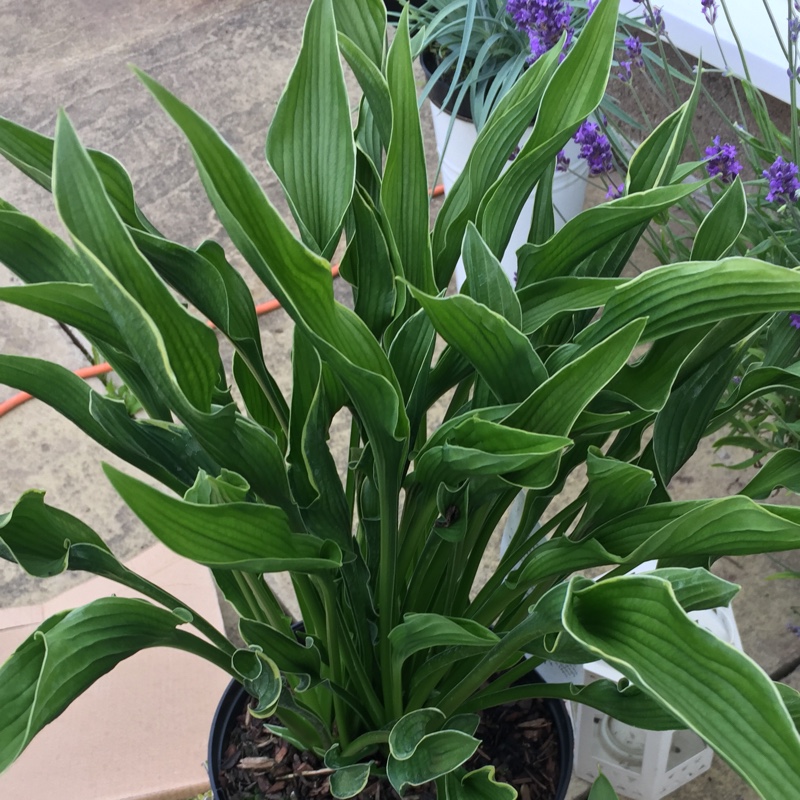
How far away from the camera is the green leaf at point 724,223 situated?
22.5 inches

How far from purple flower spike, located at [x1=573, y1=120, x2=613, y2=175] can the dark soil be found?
A: 1.46 ft

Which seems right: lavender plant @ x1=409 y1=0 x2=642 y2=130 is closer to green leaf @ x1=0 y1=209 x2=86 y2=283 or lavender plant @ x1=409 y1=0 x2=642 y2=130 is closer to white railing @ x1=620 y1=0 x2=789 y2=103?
white railing @ x1=620 y1=0 x2=789 y2=103

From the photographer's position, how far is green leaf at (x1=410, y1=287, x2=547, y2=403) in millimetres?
430

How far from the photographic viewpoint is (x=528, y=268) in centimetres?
57

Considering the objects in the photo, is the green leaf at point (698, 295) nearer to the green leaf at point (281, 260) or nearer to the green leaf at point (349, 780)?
the green leaf at point (281, 260)

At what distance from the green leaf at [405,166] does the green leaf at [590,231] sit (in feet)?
0.21

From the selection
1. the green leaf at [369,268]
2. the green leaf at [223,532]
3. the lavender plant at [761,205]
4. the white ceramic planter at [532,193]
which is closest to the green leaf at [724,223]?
the lavender plant at [761,205]

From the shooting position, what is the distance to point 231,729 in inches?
29.2

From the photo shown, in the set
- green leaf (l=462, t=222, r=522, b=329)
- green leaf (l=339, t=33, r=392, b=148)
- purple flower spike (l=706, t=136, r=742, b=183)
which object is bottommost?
green leaf (l=462, t=222, r=522, b=329)

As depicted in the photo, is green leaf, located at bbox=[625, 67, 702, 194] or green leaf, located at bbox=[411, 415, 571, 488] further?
green leaf, located at bbox=[625, 67, 702, 194]

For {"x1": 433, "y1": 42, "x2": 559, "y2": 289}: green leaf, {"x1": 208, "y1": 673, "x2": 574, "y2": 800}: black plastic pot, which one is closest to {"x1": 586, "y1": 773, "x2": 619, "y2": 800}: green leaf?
{"x1": 208, "y1": 673, "x2": 574, "y2": 800}: black plastic pot

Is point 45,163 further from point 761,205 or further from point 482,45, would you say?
point 482,45

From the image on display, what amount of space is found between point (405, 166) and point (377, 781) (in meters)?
0.44

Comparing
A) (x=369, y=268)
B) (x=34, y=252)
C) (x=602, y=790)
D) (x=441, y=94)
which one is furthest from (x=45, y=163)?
(x=441, y=94)
